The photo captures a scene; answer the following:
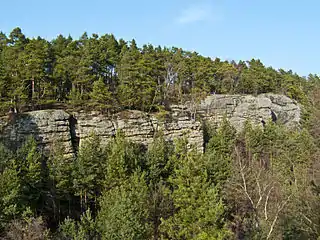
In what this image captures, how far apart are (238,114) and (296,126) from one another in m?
10.6

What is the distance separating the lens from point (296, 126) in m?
49.9

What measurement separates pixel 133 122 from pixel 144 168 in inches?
301

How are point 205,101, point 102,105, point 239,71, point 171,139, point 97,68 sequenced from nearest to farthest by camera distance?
point 102,105 → point 171,139 → point 97,68 → point 205,101 → point 239,71

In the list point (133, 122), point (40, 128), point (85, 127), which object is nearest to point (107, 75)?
point (133, 122)

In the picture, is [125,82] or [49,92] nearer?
[49,92]

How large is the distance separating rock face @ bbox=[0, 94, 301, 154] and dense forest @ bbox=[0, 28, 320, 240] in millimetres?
1586

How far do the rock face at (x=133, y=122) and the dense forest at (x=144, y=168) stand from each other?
1.59 m

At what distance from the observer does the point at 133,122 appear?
1432 inches

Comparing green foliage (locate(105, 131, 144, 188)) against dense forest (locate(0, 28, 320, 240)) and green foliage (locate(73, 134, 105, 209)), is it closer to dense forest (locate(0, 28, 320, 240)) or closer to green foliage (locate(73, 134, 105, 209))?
dense forest (locate(0, 28, 320, 240))

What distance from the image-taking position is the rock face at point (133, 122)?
103 ft

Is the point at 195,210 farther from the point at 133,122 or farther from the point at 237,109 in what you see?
the point at 237,109

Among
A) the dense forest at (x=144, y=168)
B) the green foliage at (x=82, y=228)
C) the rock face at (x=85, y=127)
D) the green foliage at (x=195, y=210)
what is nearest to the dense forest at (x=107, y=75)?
the dense forest at (x=144, y=168)

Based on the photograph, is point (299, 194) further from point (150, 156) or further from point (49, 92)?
point (49, 92)

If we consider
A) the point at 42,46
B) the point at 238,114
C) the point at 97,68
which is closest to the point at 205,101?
the point at 238,114
